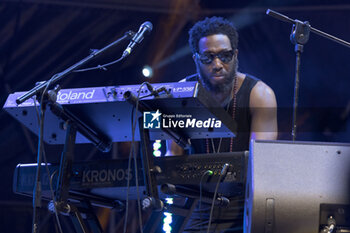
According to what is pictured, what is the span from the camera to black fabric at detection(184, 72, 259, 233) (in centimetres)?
259

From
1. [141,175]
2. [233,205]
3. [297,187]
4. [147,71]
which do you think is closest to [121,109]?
[141,175]

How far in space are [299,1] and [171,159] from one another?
10.8ft

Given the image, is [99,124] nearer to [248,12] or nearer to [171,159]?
[171,159]

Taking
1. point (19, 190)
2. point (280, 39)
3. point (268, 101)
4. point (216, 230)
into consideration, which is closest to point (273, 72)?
point (280, 39)

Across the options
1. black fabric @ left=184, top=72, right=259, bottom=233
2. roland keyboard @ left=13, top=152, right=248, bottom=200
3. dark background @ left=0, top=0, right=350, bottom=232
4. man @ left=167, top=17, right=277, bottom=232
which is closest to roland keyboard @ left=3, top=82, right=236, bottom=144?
roland keyboard @ left=13, top=152, right=248, bottom=200

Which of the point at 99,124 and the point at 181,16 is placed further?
the point at 181,16

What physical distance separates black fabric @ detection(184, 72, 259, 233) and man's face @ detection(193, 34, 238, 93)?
4.9 inches

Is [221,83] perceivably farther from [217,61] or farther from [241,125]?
[241,125]

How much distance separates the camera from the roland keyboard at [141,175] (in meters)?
2.25

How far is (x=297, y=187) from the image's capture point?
5.08ft

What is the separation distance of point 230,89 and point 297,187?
1669 millimetres

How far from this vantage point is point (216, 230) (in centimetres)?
263

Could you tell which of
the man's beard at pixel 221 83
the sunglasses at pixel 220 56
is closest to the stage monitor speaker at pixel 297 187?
the sunglasses at pixel 220 56

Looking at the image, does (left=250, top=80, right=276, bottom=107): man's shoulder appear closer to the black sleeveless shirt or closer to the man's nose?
the black sleeveless shirt
